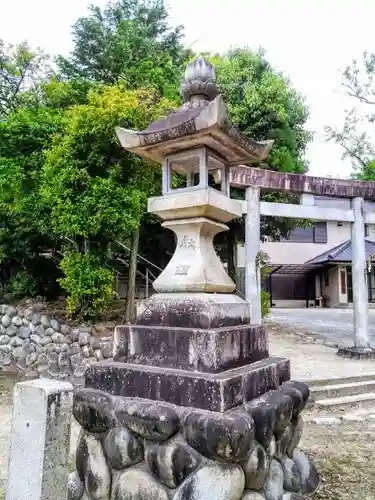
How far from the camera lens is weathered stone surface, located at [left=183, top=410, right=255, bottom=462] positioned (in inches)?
89.5

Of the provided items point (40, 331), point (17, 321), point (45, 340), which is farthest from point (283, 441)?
point (17, 321)

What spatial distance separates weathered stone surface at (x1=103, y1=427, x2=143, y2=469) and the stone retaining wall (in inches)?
207

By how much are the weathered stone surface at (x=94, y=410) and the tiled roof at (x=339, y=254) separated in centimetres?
2207

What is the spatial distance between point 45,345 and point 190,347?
287 inches

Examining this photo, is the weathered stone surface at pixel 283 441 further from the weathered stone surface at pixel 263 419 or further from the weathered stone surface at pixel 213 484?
the weathered stone surface at pixel 213 484

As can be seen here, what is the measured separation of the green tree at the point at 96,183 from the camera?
765cm

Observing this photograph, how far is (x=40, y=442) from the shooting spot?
241 centimetres

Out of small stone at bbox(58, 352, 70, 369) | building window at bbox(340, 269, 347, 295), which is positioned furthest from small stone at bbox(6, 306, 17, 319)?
building window at bbox(340, 269, 347, 295)

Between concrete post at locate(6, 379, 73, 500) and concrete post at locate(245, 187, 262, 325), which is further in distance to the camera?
concrete post at locate(245, 187, 262, 325)

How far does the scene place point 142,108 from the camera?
8.09 m

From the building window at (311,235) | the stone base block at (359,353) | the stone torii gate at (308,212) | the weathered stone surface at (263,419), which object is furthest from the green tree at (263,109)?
the building window at (311,235)

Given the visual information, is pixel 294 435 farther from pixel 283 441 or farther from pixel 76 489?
pixel 76 489

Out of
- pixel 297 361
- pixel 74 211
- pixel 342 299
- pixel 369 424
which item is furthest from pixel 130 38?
pixel 342 299

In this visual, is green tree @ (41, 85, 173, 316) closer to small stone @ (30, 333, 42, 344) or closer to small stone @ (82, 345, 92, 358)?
small stone @ (82, 345, 92, 358)
